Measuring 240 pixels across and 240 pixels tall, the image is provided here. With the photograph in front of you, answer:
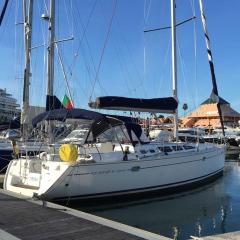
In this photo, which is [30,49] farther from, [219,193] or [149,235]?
[149,235]

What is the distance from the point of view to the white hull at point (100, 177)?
43.7 ft

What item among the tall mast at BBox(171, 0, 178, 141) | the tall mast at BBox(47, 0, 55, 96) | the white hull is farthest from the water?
the tall mast at BBox(47, 0, 55, 96)

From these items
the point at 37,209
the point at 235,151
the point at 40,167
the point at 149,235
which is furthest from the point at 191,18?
the point at 235,151

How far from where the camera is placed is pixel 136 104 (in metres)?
16.7

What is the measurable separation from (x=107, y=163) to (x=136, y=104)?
3.45 metres

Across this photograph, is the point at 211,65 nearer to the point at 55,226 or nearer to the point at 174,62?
the point at 174,62

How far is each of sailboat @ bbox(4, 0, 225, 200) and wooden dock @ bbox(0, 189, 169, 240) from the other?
7.41 feet

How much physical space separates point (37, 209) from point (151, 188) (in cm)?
594

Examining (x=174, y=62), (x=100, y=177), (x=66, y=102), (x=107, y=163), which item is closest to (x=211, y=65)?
(x=174, y=62)

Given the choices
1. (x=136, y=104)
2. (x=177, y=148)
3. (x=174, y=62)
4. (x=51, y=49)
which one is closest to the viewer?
(x=136, y=104)

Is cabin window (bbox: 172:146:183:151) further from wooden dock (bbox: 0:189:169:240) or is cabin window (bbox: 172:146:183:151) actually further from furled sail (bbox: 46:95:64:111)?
wooden dock (bbox: 0:189:169:240)

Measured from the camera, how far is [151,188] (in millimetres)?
15906

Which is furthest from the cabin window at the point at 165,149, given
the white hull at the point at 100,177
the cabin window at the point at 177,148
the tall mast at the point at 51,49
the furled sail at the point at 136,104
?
the tall mast at the point at 51,49

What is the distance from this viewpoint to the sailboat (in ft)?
44.0
